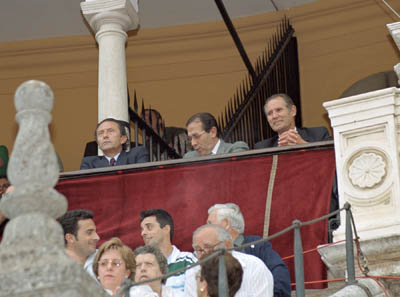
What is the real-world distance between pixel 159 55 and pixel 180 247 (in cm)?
794

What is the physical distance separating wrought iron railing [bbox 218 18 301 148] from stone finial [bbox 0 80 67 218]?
694 cm

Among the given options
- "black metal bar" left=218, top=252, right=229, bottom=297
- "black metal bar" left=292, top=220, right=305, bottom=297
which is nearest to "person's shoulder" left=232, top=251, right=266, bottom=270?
"black metal bar" left=292, top=220, right=305, bottom=297

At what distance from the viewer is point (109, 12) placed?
1345 centimetres

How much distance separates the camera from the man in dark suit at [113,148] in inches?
421

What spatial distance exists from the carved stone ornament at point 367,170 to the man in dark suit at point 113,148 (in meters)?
2.51

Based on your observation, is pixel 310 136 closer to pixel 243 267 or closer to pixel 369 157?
pixel 369 157

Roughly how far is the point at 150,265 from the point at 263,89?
6023 millimetres

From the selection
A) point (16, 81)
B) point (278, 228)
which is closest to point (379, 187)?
point (278, 228)

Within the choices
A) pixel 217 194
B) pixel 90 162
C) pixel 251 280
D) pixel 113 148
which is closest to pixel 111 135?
pixel 113 148

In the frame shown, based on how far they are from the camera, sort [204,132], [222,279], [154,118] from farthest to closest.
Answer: [154,118]
[204,132]
[222,279]

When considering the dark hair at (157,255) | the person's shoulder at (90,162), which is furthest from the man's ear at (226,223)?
the person's shoulder at (90,162)

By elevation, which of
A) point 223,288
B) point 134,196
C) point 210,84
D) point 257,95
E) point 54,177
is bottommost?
point 223,288

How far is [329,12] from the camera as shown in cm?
1659

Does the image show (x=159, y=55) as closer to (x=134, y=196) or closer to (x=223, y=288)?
(x=134, y=196)
